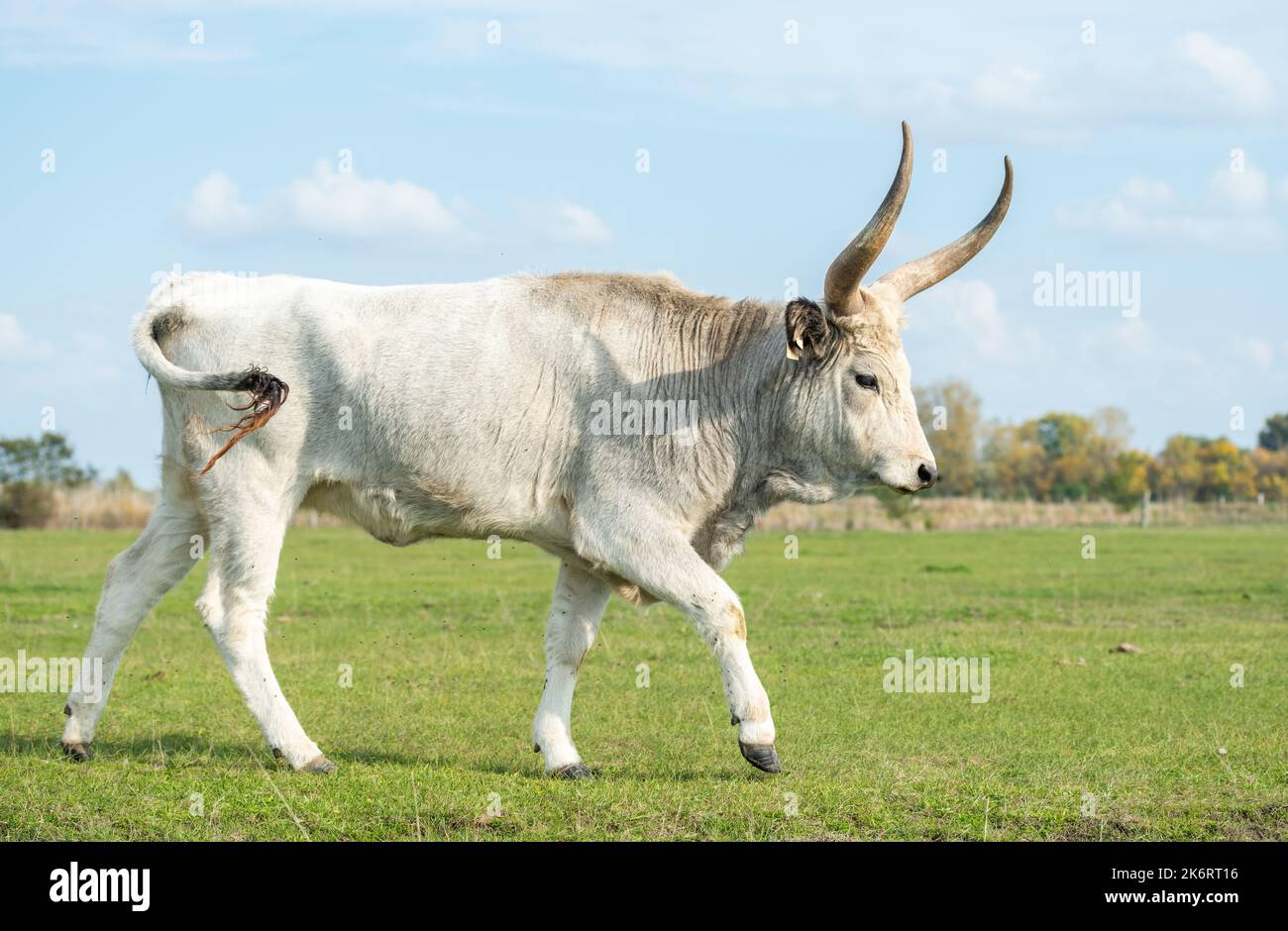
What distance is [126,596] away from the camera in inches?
385

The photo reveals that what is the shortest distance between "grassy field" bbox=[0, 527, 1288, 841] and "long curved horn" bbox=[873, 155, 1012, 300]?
302 cm

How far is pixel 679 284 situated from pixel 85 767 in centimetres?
475

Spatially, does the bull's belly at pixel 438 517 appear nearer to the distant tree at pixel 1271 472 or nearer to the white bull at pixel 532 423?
the white bull at pixel 532 423

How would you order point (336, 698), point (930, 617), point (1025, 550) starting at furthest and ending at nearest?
1. point (1025, 550)
2. point (930, 617)
3. point (336, 698)

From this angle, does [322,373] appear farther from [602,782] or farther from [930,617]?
[930,617]

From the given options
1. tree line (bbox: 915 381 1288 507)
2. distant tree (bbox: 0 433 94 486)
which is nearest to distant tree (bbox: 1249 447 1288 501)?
tree line (bbox: 915 381 1288 507)

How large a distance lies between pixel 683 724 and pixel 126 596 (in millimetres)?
3942

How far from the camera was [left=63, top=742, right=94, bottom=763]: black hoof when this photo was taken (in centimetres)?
955

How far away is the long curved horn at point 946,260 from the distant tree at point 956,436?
60.3 meters

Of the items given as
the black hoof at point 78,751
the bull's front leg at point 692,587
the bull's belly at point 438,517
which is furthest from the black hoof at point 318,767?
the bull's front leg at point 692,587

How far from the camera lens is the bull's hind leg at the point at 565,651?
9.30m

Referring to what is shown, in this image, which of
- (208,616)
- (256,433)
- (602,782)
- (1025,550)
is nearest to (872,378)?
(602,782)

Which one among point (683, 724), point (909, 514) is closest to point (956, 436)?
point (909, 514)
